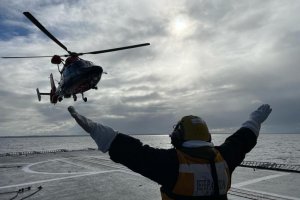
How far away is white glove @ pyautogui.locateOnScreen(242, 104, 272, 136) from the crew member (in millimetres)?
935

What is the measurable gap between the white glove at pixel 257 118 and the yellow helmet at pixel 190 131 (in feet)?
3.12

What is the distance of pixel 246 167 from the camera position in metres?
39.1

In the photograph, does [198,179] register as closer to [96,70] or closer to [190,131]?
[190,131]

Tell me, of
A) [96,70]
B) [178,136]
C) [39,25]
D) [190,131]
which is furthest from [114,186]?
[190,131]

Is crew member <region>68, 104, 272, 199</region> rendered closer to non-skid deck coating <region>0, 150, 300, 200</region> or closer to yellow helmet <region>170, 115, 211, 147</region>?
yellow helmet <region>170, 115, 211, 147</region>

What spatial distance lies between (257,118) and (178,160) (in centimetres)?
164

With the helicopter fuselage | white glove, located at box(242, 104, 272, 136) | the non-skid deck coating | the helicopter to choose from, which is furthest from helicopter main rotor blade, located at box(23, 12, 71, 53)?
white glove, located at box(242, 104, 272, 136)

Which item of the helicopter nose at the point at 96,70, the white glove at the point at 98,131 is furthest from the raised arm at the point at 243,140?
the helicopter nose at the point at 96,70

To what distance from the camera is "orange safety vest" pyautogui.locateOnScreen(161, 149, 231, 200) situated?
327cm

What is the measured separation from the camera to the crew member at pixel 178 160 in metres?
3.27

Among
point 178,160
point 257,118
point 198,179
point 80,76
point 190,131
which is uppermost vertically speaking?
point 80,76

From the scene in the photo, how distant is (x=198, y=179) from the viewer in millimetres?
3277

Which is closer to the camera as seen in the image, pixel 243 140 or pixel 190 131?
pixel 190 131

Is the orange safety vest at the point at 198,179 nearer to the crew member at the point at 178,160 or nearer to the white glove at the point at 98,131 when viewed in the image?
the crew member at the point at 178,160
